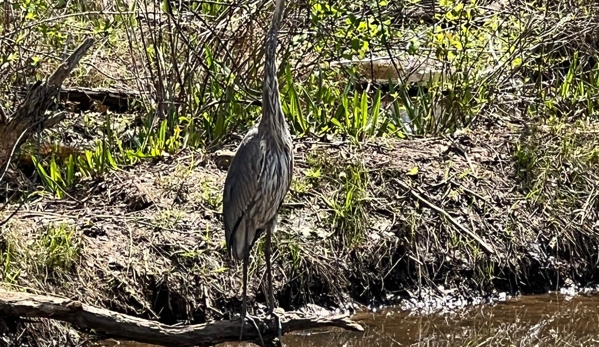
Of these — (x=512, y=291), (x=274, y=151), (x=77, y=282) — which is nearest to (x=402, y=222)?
(x=512, y=291)

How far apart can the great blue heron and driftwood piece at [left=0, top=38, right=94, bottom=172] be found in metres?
0.97

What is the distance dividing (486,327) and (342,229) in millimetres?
1123

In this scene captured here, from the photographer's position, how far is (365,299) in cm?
654

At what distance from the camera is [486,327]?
6.22 m

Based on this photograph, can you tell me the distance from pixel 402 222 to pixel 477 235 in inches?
21.0

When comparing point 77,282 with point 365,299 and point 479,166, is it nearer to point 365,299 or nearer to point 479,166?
point 365,299

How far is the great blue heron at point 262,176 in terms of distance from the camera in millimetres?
5293

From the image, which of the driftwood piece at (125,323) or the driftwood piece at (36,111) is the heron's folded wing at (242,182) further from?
the driftwood piece at (36,111)

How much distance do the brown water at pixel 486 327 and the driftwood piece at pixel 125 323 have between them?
105 centimetres

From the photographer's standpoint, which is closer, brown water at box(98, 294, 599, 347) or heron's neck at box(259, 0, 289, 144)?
heron's neck at box(259, 0, 289, 144)

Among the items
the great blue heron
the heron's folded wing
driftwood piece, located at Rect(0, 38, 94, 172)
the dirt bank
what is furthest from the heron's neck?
the dirt bank

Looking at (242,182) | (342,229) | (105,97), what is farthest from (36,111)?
(105,97)

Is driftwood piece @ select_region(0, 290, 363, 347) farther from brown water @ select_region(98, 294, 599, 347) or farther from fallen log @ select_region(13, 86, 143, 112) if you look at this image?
fallen log @ select_region(13, 86, 143, 112)

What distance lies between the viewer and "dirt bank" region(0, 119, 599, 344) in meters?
6.08
